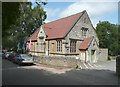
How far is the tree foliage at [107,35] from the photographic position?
5419 centimetres

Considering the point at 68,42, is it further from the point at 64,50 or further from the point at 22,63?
the point at 22,63

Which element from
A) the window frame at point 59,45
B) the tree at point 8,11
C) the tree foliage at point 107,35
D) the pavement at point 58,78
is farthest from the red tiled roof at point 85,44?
the tree foliage at point 107,35

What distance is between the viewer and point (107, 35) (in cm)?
6275

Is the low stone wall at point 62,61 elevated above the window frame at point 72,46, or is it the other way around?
the window frame at point 72,46

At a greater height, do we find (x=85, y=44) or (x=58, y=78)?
(x=85, y=44)

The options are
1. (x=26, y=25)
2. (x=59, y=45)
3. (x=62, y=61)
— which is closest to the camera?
(x=62, y=61)

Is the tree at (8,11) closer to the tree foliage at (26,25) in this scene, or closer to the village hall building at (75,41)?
the village hall building at (75,41)

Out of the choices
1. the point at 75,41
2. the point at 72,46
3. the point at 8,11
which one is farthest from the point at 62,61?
the point at 8,11

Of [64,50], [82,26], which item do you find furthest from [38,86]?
[82,26]

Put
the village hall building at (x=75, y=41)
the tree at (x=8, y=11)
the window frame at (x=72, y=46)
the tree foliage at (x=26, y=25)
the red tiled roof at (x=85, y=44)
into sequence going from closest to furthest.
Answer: the tree at (x=8, y=11) → the village hall building at (x=75, y=41) → the red tiled roof at (x=85, y=44) → the window frame at (x=72, y=46) → the tree foliage at (x=26, y=25)

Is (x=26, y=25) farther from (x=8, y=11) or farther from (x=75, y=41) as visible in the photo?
(x=8, y=11)

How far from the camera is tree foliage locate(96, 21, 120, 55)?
54.2 m

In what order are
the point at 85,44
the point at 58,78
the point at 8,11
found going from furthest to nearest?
the point at 85,44 → the point at 58,78 → the point at 8,11

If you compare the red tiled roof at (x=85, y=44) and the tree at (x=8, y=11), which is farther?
the red tiled roof at (x=85, y=44)
